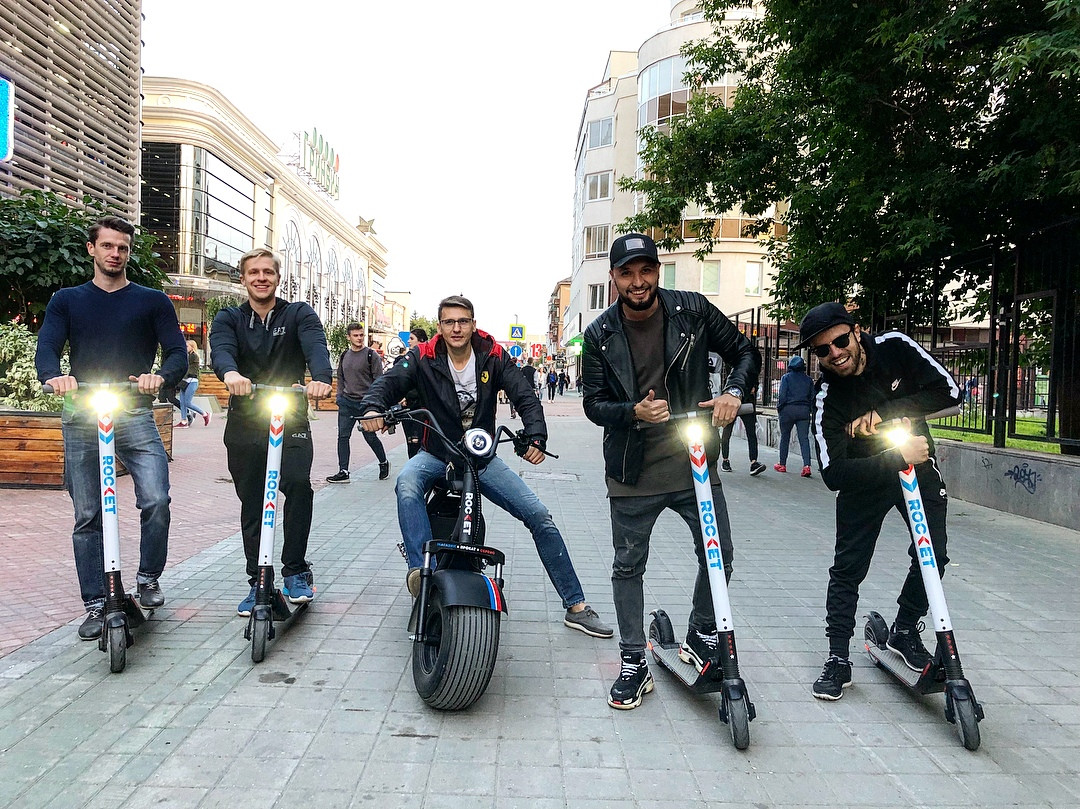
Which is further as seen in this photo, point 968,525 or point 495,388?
point 968,525

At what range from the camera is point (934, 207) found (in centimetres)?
814

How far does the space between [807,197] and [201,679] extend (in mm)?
8806

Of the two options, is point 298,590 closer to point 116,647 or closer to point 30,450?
point 116,647

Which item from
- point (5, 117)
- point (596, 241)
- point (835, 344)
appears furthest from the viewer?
point (596, 241)

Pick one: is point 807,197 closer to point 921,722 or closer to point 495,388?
point 495,388

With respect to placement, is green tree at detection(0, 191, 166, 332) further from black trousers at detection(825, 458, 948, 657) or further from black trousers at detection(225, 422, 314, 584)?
black trousers at detection(825, 458, 948, 657)

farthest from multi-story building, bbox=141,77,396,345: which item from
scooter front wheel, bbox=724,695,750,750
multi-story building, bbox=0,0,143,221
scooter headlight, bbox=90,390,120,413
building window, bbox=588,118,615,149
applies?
scooter front wheel, bbox=724,695,750,750

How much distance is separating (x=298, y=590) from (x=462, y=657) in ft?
5.77

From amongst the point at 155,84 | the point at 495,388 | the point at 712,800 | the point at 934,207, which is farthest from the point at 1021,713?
the point at 155,84

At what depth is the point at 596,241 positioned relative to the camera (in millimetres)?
46094

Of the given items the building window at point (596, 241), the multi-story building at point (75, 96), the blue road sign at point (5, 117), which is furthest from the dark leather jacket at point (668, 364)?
the building window at point (596, 241)

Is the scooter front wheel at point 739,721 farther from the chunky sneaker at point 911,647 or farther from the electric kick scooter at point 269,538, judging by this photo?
the electric kick scooter at point 269,538

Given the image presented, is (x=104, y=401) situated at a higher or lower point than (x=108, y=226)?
lower

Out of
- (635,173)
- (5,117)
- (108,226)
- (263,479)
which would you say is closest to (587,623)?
(263,479)
